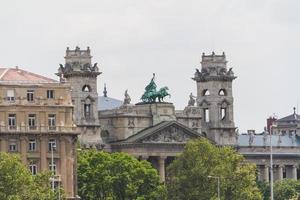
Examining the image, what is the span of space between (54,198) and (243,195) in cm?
3191

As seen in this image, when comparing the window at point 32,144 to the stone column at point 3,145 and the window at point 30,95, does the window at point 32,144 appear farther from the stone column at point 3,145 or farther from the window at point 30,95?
the window at point 30,95

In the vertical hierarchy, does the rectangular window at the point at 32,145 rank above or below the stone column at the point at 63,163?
above

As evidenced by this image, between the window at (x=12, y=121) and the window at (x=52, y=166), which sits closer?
the window at (x=52, y=166)

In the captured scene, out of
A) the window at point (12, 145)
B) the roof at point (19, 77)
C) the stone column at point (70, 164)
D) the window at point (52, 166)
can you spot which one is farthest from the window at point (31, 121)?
the window at point (52, 166)

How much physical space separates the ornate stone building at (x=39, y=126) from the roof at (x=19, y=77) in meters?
0.11

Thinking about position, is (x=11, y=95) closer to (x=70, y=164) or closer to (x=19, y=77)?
(x=19, y=77)

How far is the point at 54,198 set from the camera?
16175 cm

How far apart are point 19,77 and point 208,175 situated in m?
24.1

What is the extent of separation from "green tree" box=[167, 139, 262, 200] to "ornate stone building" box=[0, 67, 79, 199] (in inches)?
485

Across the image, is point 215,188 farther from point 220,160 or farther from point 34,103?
point 34,103

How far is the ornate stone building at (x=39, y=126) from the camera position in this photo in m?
186

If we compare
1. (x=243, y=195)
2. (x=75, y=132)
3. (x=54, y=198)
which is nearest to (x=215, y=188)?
(x=243, y=195)

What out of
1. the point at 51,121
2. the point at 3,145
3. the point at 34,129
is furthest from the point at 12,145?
the point at 51,121

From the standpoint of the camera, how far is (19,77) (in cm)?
→ 18962
